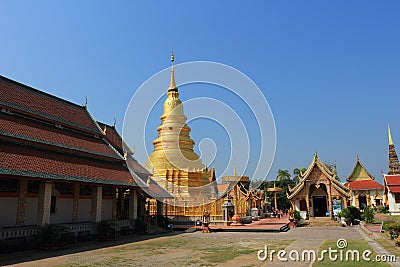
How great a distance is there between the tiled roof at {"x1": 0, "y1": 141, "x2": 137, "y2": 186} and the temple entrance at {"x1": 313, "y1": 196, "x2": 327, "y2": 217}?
18365mm

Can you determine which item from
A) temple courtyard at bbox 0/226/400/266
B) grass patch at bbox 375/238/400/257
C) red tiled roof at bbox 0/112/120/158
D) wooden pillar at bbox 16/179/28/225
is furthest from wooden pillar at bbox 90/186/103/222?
grass patch at bbox 375/238/400/257

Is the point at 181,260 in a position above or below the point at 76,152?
below

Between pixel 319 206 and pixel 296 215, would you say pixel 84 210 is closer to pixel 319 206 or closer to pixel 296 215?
pixel 296 215

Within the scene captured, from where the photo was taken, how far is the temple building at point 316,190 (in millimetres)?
28297

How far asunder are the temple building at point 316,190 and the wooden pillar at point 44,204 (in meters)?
20.5

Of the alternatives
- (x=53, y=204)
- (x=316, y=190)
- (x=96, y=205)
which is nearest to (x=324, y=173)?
(x=316, y=190)

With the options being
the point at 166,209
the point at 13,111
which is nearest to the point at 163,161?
the point at 166,209

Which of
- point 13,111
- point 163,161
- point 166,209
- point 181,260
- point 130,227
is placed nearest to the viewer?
point 181,260

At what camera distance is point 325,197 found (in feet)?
99.6

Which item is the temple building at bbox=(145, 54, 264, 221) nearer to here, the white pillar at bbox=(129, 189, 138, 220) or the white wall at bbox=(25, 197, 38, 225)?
the white pillar at bbox=(129, 189, 138, 220)

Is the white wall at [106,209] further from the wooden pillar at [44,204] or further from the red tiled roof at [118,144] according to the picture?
the wooden pillar at [44,204]

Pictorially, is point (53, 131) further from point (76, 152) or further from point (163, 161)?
point (163, 161)

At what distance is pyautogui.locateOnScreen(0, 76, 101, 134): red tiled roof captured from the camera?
17.2 m

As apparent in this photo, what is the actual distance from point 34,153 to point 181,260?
8943mm
